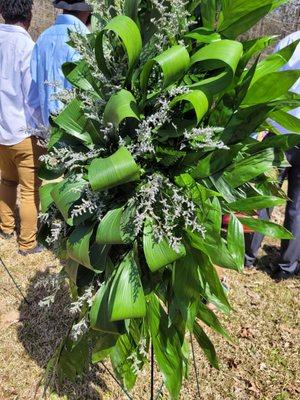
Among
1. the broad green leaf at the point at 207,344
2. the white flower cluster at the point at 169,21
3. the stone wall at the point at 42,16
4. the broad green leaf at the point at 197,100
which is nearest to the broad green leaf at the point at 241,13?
the white flower cluster at the point at 169,21

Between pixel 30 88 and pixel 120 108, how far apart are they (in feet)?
7.06

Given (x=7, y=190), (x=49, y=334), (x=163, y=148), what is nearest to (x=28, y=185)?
(x=7, y=190)

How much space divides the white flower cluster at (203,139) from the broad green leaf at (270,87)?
0.12 m

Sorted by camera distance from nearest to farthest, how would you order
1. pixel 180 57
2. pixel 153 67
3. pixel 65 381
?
pixel 180 57 < pixel 153 67 < pixel 65 381

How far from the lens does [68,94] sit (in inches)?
52.6

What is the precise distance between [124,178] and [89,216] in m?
0.22

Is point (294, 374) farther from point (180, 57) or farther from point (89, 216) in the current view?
point (180, 57)

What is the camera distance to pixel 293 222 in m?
3.33

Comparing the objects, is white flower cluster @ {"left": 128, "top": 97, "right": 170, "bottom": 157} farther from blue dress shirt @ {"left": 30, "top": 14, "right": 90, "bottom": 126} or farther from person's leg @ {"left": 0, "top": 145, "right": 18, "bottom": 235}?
person's leg @ {"left": 0, "top": 145, "right": 18, "bottom": 235}

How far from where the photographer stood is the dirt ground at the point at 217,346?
93.3 inches

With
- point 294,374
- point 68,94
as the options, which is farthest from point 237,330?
point 68,94

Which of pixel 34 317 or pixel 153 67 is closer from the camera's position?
pixel 153 67

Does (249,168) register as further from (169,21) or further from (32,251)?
(32,251)

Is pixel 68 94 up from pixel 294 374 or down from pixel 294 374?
up
